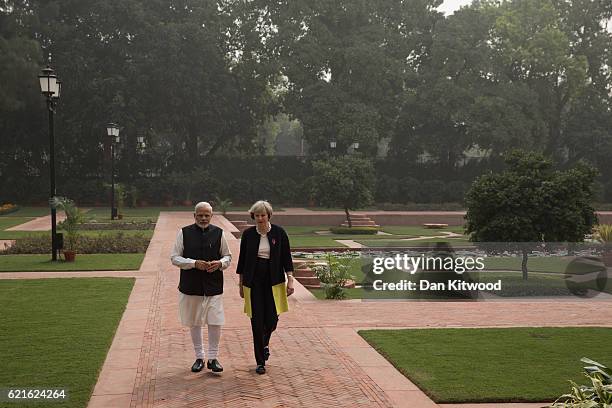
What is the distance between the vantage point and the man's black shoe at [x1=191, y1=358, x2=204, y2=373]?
6930 millimetres

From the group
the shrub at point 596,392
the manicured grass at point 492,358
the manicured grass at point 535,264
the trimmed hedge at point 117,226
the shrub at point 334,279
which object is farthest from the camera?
the trimmed hedge at point 117,226

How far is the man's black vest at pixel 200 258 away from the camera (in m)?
6.88

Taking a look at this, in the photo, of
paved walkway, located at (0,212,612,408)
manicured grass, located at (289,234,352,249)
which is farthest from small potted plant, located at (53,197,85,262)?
manicured grass, located at (289,234,352,249)

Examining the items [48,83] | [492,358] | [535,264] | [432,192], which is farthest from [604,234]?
[432,192]

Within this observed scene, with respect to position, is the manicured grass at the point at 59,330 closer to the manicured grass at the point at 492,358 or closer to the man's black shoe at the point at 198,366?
the man's black shoe at the point at 198,366

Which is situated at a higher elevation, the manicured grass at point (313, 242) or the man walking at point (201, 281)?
the man walking at point (201, 281)

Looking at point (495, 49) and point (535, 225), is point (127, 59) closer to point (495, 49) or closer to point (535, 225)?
point (495, 49)

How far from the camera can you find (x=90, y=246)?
1855 cm

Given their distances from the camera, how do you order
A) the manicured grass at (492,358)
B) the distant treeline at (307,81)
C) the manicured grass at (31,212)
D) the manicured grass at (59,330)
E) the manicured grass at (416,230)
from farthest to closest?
the distant treeline at (307,81), the manicured grass at (31,212), the manicured grass at (416,230), the manicured grass at (59,330), the manicured grass at (492,358)

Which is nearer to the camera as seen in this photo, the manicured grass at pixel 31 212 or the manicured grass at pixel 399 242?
the manicured grass at pixel 399 242

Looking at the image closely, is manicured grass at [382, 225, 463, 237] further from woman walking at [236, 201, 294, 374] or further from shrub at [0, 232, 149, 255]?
woman walking at [236, 201, 294, 374]

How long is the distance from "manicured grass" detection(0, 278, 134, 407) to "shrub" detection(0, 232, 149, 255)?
5165mm

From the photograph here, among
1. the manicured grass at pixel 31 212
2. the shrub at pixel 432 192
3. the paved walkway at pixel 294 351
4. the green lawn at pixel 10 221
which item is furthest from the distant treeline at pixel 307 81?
the paved walkway at pixel 294 351

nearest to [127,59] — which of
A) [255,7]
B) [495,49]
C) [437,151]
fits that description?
[255,7]
